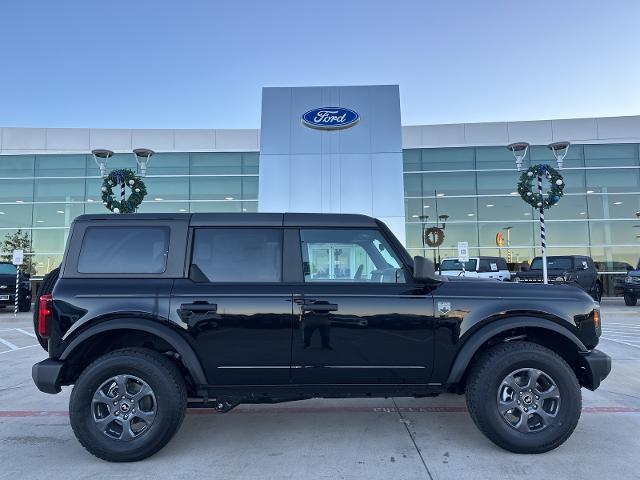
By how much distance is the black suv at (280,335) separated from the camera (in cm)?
359

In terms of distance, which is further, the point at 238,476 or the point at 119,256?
the point at 119,256

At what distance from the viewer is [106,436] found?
11.7 ft

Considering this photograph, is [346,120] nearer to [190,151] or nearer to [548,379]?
[190,151]

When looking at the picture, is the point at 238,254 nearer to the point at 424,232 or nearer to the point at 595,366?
the point at 595,366

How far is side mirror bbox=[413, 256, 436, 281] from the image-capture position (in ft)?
11.8

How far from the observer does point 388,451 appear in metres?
3.76

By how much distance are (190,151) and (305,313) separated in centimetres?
2201

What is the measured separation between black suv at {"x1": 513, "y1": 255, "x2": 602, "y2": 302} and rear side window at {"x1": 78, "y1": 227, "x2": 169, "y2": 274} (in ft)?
52.0

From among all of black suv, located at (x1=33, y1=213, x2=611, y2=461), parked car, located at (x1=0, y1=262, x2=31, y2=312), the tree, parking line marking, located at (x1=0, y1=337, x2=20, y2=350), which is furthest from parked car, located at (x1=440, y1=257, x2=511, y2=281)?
the tree

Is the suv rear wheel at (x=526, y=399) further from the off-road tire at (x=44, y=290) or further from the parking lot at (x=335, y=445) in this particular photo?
the off-road tire at (x=44, y=290)

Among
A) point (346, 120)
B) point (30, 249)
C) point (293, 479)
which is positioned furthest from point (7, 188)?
point (293, 479)

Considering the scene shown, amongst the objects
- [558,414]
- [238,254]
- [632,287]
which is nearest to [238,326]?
[238,254]

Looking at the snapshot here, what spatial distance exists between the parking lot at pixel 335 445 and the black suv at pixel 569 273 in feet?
40.5

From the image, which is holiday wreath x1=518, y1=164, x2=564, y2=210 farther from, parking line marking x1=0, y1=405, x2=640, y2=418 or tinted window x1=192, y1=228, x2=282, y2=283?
tinted window x1=192, y1=228, x2=282, y2=283
